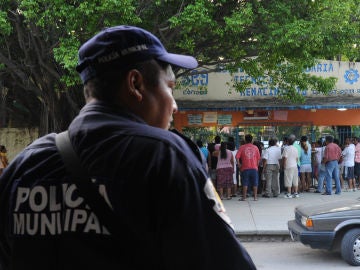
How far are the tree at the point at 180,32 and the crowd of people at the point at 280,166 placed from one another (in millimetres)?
1968

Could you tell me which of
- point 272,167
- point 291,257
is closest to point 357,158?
point 272,167

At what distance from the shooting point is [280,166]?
44.8 ft

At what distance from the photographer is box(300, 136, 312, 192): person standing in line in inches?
543

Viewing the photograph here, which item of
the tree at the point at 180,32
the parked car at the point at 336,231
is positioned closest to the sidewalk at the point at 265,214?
the parked car at the point at 336,231

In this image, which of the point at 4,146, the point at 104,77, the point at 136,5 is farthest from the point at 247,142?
the point at 104,77

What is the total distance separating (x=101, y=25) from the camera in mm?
9297

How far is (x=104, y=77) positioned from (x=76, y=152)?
0.25 meters

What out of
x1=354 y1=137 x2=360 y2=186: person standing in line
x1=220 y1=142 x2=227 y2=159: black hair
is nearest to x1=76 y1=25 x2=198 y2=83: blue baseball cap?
x1=220 y1=142 x2=227 y2=159: black hair

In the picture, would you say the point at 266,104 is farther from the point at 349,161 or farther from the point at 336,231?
the point at 336,231

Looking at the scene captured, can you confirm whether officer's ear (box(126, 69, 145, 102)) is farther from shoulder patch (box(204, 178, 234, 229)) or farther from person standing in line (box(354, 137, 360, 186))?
person standing in line (box(354, 137, 360, 186))

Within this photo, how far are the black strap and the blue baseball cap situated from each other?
27 centimetres

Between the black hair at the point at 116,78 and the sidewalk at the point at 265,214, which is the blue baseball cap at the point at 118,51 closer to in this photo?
the black hair at the point at 116,78

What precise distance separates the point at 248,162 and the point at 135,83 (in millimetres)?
11406

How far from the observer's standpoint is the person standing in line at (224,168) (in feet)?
41.9
